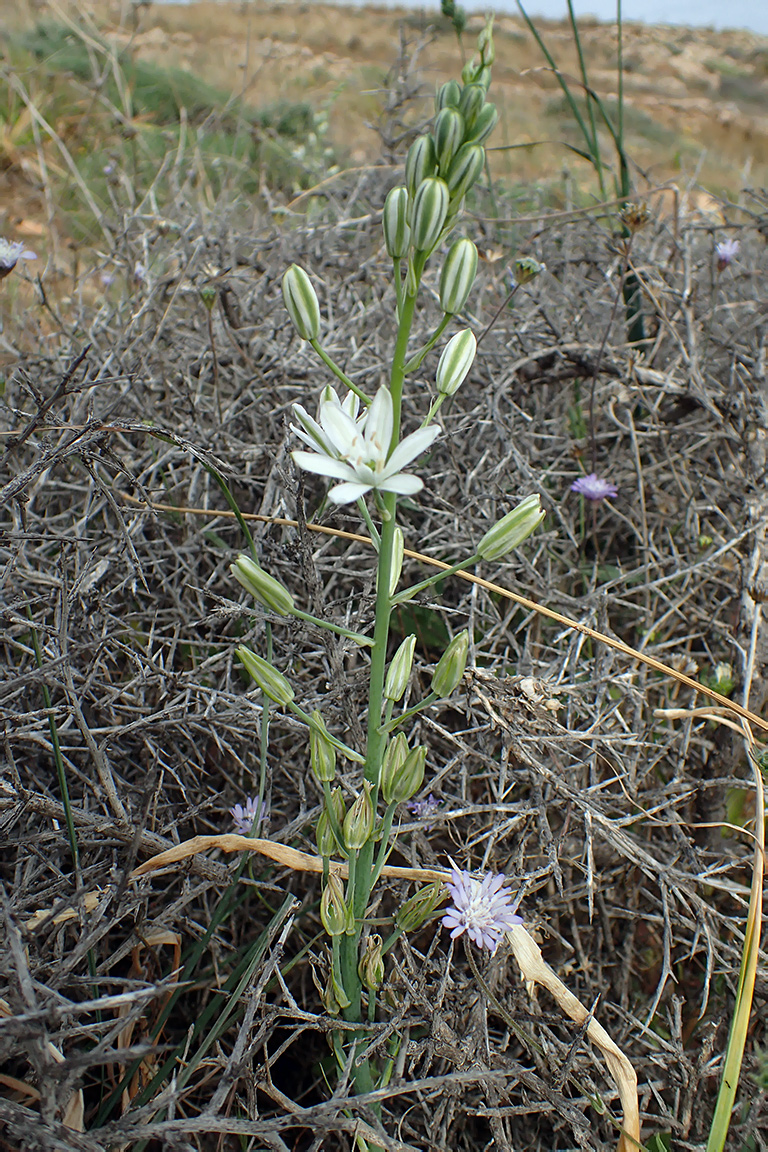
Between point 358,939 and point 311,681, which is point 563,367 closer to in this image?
point 311,681

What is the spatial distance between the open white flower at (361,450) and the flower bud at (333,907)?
654 mm

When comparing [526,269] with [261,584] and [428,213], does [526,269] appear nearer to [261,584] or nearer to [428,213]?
[428,213]

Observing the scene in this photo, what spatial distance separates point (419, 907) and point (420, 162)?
1.24 metres

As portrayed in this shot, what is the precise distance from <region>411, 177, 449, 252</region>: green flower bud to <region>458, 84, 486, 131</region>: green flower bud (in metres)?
0.11

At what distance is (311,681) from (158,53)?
13.4 meters

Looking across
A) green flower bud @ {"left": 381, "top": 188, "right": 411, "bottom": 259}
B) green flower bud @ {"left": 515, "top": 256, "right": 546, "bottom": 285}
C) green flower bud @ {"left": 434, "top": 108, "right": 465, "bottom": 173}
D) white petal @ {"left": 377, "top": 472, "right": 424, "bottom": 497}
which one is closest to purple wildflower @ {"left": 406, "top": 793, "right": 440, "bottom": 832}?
white petal @ {"left": 377, "top": 472, "right": 424, "bottom": 497}

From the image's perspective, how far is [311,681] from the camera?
1.78 m

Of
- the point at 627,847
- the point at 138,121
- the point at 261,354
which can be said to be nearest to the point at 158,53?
the point at 138,121

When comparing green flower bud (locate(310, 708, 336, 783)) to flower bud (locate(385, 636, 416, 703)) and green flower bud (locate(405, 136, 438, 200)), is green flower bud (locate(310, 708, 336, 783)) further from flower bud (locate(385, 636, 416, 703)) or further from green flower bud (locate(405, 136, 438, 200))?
green flower bud (locate(405, 136, 438, 200))

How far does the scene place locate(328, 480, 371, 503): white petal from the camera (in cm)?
100

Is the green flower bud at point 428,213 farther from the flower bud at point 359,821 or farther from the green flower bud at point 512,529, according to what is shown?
the flower bud at point 359,821

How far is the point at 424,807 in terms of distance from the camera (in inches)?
66.6

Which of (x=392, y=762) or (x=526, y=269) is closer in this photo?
(x=392, y=762)

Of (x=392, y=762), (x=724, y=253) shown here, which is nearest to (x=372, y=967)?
(x=392, y=762)
